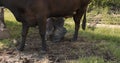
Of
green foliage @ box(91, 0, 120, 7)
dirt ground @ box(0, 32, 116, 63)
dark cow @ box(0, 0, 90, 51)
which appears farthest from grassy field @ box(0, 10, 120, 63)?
green foliage @ box(91, 0, 120, 7)

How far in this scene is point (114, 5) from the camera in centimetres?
1348

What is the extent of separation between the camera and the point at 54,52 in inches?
310

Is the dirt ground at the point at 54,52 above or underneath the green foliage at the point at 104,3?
underneath

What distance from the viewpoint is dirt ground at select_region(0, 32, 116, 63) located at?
7.23m

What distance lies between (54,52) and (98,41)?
68.8 inches

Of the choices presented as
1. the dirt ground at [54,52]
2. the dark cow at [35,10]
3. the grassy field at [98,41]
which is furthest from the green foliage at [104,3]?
the dark cow at [35,10]

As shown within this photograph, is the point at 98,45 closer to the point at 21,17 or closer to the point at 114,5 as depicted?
the point at 21,17

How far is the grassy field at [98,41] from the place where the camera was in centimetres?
729

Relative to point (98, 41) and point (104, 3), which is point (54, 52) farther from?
point (104, 3)

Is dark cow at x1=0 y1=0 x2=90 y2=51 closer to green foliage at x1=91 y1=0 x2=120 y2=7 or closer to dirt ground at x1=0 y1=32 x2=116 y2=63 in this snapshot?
dirt ground at x1=0 y1=32 x2=116 y2=63

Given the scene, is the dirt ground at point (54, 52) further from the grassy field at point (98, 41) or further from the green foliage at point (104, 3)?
the green foliage at point (104, 3)

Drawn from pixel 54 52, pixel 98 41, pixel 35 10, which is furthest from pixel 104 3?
pixel 35 10

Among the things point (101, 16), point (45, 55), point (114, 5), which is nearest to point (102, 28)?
point (101, 16)

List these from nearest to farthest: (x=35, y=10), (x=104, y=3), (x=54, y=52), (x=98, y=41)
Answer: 1. (x=35, y=10)
2. (x=54, y=52)
3. (x=98, y=41)
4. (x=104, y=3)
